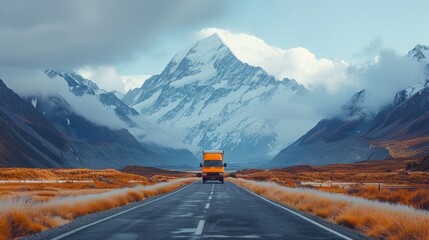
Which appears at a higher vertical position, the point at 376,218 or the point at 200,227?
the point at 376,218

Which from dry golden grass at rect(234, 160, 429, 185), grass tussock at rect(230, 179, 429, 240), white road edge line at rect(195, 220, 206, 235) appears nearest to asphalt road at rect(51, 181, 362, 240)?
white road edge line at rect(195, 220, 206, 235)

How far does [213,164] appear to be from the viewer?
7675 centimetres

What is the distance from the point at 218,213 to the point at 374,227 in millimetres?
8871

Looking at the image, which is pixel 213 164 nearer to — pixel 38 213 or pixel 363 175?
pixel 363 175

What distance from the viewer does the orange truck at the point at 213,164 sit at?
75.9 m

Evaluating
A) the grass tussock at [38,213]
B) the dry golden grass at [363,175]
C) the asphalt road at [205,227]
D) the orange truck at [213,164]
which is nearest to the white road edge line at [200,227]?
the asphalt road at [205,227]

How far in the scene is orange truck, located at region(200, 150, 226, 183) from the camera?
7594 centimetres

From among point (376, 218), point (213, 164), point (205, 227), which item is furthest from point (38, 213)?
point (213, 164)

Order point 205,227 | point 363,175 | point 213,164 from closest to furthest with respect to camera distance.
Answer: point 205,227, point 213,164, point 363,175

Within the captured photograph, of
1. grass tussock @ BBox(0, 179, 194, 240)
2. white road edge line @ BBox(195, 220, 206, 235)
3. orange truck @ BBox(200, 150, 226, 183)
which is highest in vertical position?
orange truck @ BBox(200, 150, 226, 183)

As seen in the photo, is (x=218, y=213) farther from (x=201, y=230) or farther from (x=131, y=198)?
(x=131, y=198)

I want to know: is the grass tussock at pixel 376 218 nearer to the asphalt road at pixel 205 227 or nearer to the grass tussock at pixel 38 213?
the asphalt road at pixel 205 227

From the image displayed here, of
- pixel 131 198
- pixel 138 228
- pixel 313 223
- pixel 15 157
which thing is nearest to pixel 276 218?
pixel 313 223

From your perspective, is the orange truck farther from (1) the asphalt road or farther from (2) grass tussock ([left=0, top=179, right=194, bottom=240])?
(1) the asphalt road
